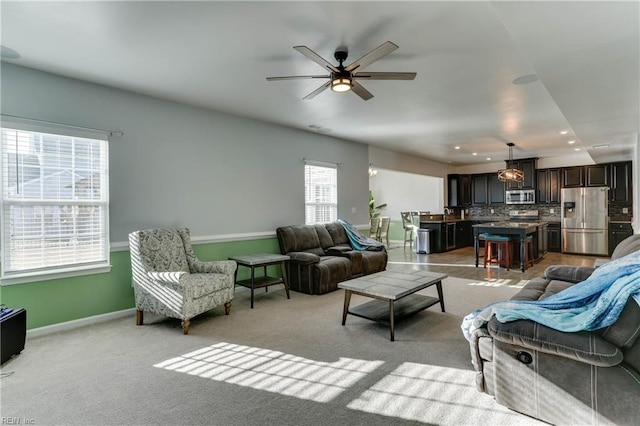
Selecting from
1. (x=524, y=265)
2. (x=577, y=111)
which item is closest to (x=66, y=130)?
(x=577, y=111)

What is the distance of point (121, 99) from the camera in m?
3.93

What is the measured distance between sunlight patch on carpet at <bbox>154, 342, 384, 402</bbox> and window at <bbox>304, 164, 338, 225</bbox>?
11.6 feet

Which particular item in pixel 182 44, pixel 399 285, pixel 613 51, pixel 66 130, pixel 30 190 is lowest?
pixel 399 285

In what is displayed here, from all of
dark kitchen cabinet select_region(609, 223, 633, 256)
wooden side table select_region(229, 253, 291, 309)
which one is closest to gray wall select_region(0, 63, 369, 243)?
wooden side table select_region(229, 253, 291, 309)

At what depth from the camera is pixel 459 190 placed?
10.9 metres

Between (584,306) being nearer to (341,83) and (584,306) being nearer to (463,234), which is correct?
(341,83)

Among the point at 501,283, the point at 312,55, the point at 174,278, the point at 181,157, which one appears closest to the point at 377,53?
the point at 312,55

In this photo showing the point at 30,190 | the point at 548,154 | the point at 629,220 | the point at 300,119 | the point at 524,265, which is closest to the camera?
the point at 30,190

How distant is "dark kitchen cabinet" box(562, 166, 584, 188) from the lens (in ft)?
28.5

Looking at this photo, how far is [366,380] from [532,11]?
2523mm

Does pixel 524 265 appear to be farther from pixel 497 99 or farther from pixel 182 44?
pixel 182 44

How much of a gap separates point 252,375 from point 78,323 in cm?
234

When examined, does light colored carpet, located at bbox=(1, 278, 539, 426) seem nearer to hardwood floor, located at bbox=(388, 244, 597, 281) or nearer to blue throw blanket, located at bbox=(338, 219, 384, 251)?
blue throw blanket, located at bbox=(338, 219, 384, 251)

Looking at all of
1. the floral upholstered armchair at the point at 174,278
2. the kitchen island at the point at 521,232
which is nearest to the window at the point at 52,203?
the floral upholstered armchair at the point at 174,278
